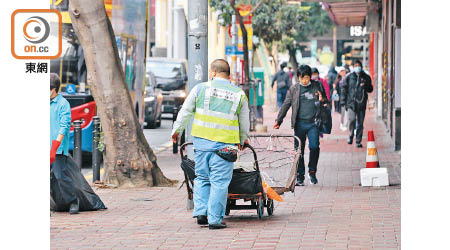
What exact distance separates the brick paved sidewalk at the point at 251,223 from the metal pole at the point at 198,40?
1.18 meters

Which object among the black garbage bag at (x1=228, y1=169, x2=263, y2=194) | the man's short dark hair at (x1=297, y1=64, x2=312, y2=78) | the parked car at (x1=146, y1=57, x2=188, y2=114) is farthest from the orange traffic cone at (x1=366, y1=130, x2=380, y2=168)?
the parked car at (x1=146, y1=57, x2=188, y2=114)

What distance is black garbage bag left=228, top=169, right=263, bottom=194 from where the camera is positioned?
979 cm

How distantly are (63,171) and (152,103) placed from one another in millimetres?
16286

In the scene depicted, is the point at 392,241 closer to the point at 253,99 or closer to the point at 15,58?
the point at 15,58

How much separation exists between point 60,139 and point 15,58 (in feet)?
11.1

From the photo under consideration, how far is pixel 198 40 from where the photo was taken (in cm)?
1137

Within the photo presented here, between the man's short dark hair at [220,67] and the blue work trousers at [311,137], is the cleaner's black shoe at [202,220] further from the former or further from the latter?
the blue work trousers at [311,137]

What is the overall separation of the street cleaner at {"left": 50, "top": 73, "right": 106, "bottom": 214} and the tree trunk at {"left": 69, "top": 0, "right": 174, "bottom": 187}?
79.6 inches

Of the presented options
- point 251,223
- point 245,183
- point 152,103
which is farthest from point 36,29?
point 152,103

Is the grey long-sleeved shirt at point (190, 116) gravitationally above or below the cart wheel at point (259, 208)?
above

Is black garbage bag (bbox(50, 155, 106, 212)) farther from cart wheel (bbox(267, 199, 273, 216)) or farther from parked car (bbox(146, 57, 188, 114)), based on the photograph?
parked car (bbox(146, 57, 188, 114))

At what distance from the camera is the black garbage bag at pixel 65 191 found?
1050 cm

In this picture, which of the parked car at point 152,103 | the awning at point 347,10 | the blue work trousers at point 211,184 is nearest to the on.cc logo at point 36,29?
the blue work trousers at point 211,184

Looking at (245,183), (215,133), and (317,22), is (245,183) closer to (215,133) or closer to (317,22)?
(215,133)
